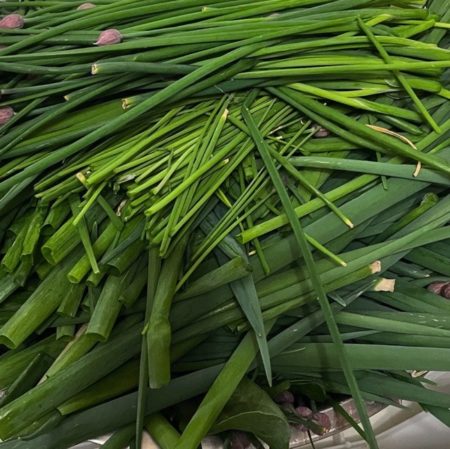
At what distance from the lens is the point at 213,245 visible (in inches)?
23.3

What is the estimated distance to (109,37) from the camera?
0.60 meters

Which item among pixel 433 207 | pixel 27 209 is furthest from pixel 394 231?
pixel 27 209

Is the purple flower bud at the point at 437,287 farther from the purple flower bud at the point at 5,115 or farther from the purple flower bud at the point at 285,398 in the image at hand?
the purple flower bud at the point at 5,115

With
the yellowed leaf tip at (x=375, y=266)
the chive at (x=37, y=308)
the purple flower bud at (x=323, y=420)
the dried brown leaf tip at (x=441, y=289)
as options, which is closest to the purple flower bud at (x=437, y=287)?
the dried brown leaf tip at (x=441, y=289)

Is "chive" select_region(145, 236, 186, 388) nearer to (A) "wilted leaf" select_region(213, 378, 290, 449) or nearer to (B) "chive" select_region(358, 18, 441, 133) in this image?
(A) "wilted leaf" select_region(213, 378, 290, 449)

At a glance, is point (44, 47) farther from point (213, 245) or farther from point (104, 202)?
point (213, 245)

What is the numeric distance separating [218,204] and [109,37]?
0.71 ft

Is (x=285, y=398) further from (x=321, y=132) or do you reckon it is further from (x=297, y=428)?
(x=321, y=132)

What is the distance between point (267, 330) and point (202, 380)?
0.09m

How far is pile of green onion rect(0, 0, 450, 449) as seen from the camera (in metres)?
0.58

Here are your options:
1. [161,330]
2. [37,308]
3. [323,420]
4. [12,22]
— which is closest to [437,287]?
[323,420]

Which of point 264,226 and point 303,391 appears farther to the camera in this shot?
point 303,391

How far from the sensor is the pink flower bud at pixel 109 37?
599 millimetres

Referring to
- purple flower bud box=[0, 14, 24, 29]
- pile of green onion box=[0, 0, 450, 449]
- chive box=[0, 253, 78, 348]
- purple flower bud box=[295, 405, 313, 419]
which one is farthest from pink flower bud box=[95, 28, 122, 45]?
purple flower bud box=[295, 405, 313, 419]
